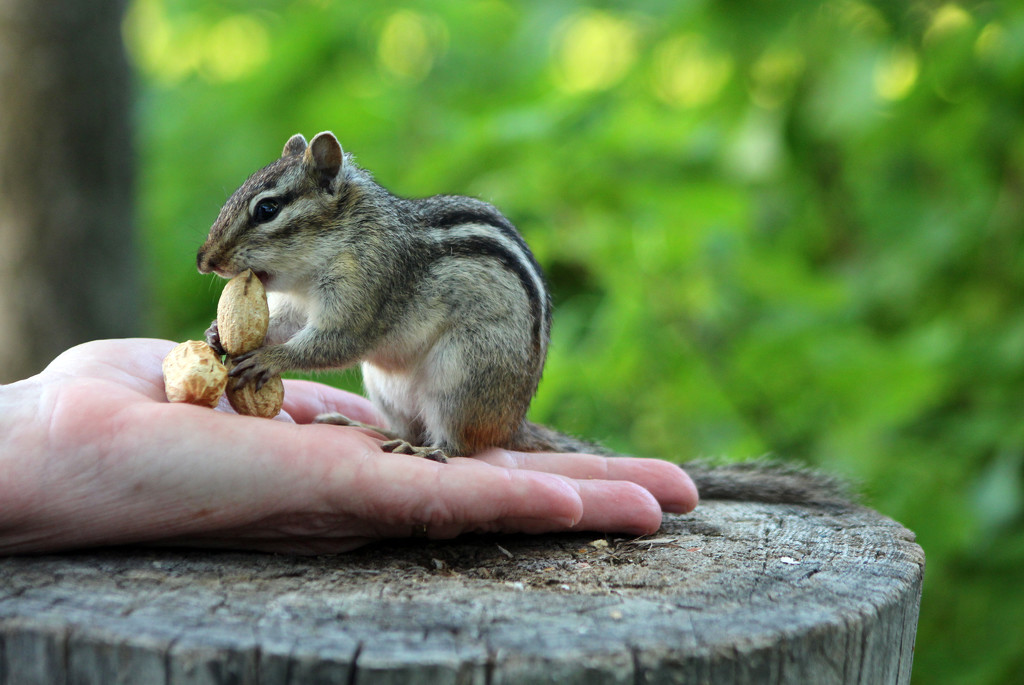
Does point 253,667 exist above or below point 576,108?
below

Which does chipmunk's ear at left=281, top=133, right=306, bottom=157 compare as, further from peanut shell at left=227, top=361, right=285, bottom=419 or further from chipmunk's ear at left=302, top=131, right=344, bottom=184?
peanut shell at left=227, top=361, right=285, bottom=419

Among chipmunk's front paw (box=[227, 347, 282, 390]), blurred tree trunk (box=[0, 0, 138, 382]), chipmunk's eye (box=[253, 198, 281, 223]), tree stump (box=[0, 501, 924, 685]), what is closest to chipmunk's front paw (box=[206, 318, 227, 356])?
chipmunk's front paw (box=[227, 347, 282, 390])

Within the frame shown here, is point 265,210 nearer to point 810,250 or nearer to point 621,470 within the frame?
point 621,470

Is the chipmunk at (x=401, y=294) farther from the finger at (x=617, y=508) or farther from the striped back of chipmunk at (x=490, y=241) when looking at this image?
the finger at (x=617, y=508)

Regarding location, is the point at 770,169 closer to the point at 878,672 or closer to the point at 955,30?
the point at 955,30

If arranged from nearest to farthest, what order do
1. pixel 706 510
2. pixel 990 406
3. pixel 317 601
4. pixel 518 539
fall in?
pixel 317 601
pixel 518 539
pixel 706 510
pixel 990 406

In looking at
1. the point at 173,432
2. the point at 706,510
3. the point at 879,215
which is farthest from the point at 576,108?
the point at 173,432
